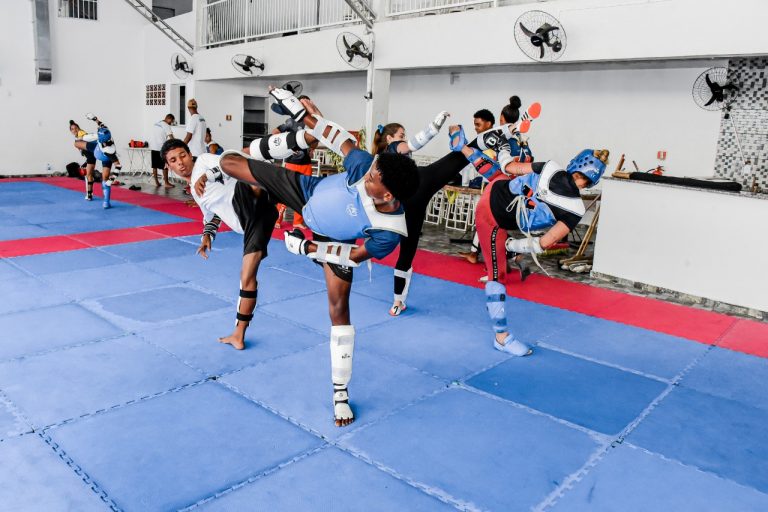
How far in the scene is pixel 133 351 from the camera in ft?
13.7

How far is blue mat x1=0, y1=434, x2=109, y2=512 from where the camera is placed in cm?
251

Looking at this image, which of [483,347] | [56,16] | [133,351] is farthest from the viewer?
[56,16]

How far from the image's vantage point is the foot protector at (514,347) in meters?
4.43

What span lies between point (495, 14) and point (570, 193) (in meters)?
5.17

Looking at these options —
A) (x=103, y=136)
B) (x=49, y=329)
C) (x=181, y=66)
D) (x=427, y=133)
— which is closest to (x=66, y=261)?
(x=49, y=329)

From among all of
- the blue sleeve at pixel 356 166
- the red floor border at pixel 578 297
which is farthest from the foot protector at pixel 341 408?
the red floor border at pixel 578 297

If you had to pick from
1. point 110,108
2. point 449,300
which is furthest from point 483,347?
point 110,108

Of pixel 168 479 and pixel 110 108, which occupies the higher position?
pixel 110 108

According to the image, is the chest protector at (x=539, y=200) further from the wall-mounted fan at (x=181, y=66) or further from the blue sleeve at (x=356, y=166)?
the wall-mounted fan at (x=181, y=66)

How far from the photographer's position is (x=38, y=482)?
2.65 m

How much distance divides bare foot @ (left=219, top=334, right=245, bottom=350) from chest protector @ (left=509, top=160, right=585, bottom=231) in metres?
2.17

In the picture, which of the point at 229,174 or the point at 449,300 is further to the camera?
the point at 449,300

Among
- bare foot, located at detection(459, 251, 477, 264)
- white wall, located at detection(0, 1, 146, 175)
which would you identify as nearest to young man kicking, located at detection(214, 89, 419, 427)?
bare foot, located at detection(459, 251, 477, 264)

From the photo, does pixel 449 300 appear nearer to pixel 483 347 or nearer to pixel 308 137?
pixel 483 347
